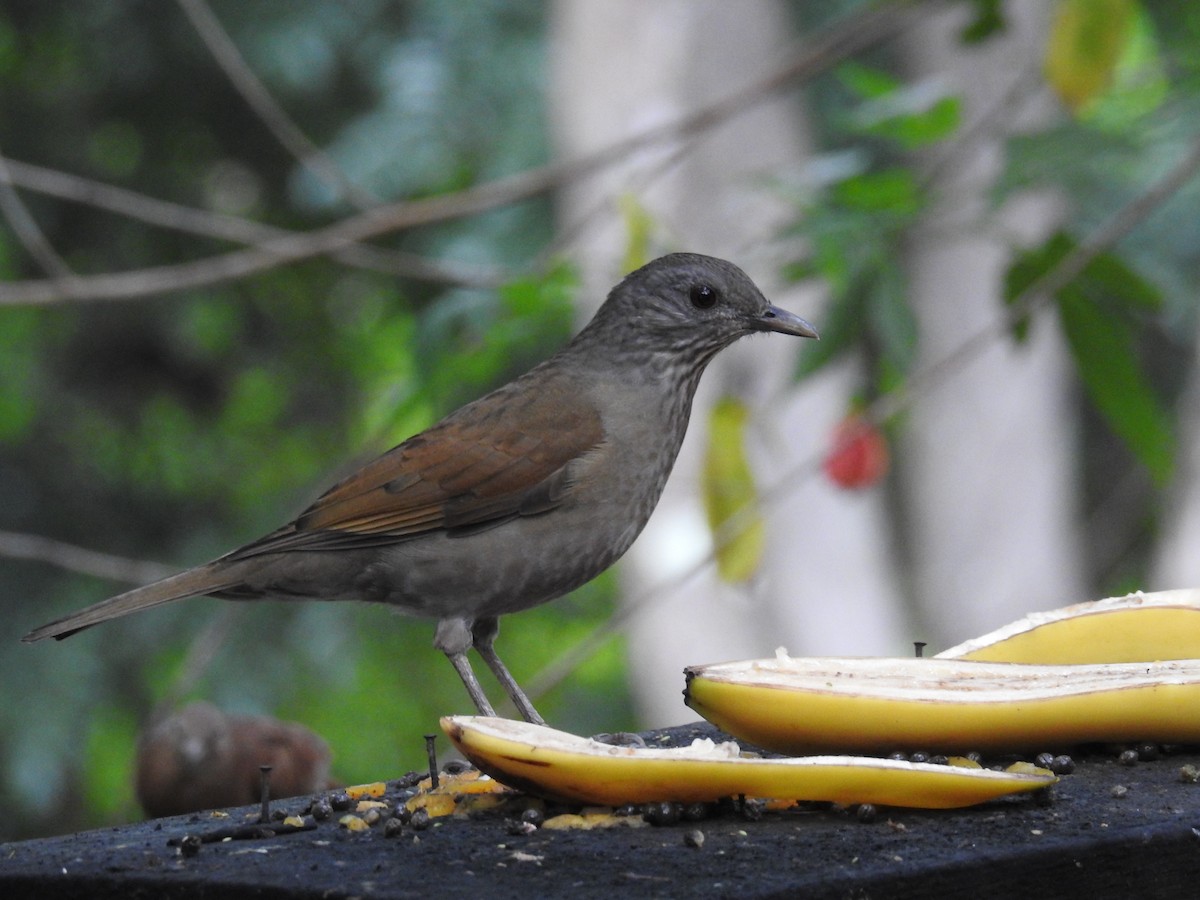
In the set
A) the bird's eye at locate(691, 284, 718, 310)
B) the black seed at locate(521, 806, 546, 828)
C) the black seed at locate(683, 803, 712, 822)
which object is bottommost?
the black seed at locate(683, 803, 712, 822)

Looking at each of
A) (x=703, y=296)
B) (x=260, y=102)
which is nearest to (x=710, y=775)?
(x=703, y=296)

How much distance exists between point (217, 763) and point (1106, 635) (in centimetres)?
212

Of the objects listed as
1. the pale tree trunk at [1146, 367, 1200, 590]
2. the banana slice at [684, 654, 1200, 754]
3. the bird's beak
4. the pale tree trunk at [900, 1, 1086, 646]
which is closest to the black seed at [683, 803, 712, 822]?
the banana slice at [684, 654, 1200, 754]

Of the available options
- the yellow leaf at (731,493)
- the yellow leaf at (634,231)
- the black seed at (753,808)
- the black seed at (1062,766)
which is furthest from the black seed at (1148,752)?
the yellow leaf at (634,231)

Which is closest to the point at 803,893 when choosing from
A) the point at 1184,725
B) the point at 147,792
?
the point at 1184,725

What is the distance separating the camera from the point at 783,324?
355 cm

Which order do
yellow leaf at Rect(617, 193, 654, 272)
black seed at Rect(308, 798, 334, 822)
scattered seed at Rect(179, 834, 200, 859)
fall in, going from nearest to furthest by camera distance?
scattered seed at Rect(179, 834, 200, 859) → black seed at Rect(308, 798, 334, 822) → yellow leaf at Rect(617, 193, 654, 272)

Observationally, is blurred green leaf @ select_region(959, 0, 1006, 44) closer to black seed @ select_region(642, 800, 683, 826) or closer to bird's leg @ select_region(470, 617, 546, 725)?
bird's leg @ select_region(470, 617, 546, 725)

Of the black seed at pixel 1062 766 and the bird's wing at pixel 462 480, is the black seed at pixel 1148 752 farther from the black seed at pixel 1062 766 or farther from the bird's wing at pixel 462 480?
the bird's wing at pixel 462 480

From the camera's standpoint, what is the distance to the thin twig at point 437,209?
4.07 m

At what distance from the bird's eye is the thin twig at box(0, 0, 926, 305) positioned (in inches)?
34.2

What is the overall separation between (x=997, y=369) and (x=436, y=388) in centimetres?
494

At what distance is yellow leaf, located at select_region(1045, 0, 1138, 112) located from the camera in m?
3.96

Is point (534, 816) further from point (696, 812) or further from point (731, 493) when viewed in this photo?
point (731, 493)
